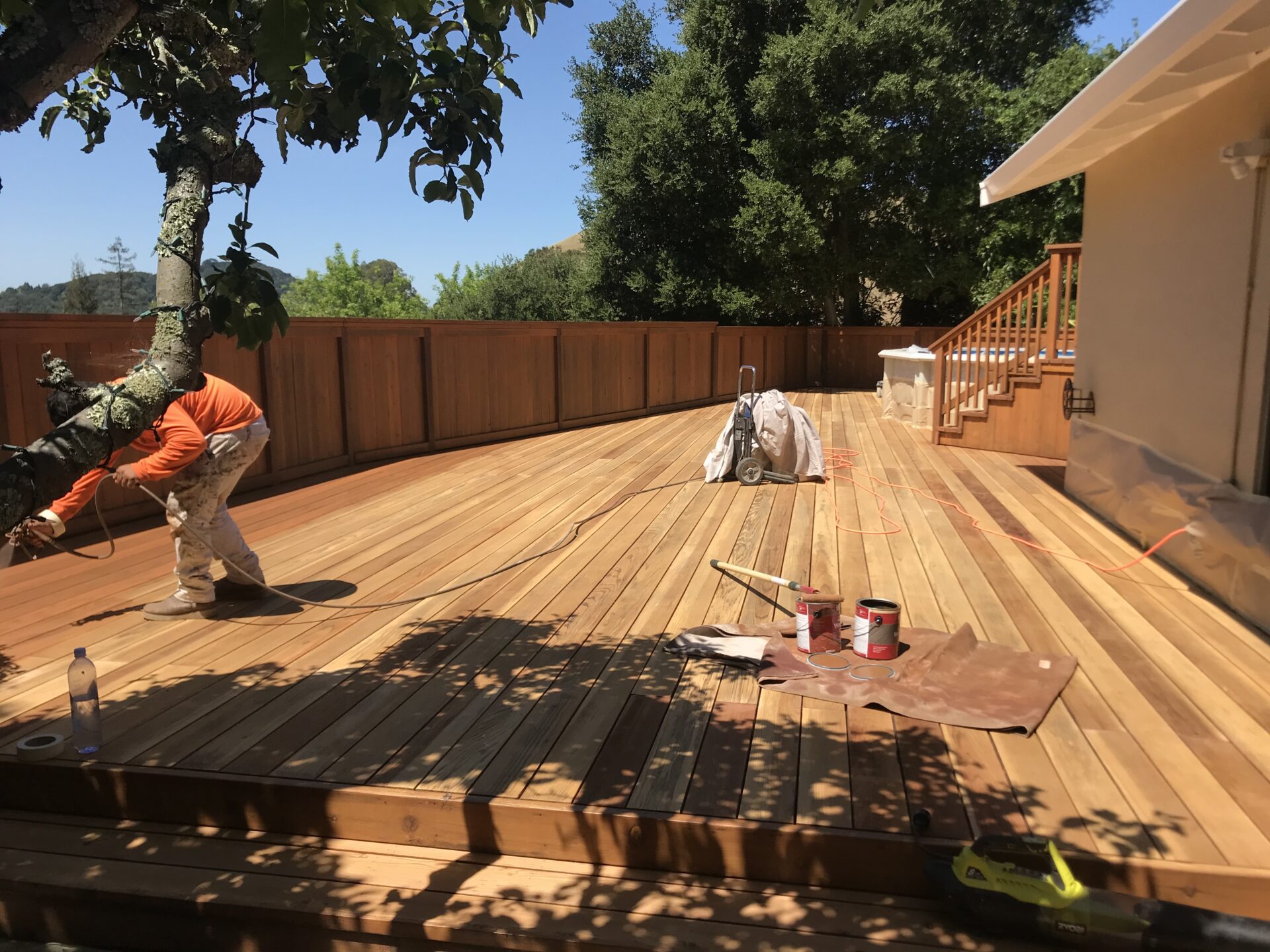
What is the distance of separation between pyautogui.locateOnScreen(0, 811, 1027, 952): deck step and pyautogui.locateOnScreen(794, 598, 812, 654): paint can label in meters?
1.39

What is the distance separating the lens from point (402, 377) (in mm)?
9047

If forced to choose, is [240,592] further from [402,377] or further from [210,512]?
[402,377]

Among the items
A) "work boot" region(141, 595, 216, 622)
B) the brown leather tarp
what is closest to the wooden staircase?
the brown leather tarp

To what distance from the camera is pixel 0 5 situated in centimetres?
124

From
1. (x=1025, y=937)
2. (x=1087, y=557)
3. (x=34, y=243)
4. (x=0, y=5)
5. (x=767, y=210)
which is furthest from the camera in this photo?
(x=34, y=243)

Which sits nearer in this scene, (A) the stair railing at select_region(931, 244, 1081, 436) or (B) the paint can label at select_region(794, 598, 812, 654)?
(B) the paint can label at select_region(794, 598, 812, 654)

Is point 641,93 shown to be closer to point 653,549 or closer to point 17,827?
point 653,549

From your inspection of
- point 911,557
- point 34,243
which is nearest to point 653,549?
point 911,557

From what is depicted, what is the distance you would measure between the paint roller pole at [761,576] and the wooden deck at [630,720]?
115 mm

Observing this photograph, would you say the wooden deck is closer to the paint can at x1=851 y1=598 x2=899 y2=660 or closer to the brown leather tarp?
the brown leather tarp

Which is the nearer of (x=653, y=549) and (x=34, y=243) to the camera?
(x=653, y=549)

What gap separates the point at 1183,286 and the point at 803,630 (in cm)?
331

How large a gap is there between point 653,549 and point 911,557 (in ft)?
5.20

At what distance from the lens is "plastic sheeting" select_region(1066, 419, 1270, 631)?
4.00 metres
